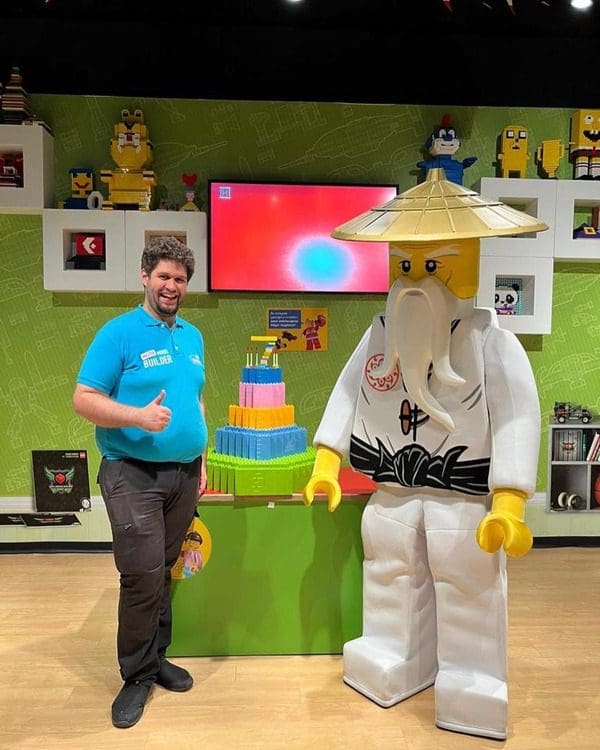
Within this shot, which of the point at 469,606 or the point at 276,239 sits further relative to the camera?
the point at 276,239

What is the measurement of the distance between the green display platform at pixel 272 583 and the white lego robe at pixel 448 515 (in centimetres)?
25

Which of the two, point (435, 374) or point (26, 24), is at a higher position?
point (26, 24)

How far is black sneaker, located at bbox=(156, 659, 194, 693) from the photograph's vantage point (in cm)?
243

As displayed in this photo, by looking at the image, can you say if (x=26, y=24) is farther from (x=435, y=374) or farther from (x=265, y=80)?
(x=435, y=374)

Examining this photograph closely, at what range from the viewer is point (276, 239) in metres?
3.97

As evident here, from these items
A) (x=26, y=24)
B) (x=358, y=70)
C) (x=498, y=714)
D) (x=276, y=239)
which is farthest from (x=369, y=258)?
(x=498, y=714)

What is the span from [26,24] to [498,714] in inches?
153

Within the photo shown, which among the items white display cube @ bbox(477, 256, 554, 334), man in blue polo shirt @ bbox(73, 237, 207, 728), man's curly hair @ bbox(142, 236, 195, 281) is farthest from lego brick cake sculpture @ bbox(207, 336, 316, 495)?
white display cube @ bbox(477, 256, 554, 334)

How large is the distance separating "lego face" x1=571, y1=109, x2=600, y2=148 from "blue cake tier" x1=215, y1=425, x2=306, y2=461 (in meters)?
2.53

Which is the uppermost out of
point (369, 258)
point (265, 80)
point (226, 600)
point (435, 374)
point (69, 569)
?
point (265, 80)

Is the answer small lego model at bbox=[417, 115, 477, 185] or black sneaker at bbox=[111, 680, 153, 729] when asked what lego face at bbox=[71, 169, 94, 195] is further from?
black sneaker at bbox=[111, 680, 153, 729]

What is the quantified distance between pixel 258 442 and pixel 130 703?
926mm

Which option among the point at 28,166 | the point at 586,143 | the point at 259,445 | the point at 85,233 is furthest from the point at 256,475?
the point at 586,143

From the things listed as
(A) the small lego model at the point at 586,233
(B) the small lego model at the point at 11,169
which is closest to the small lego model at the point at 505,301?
(A) the small lego model at the point at 586,233
